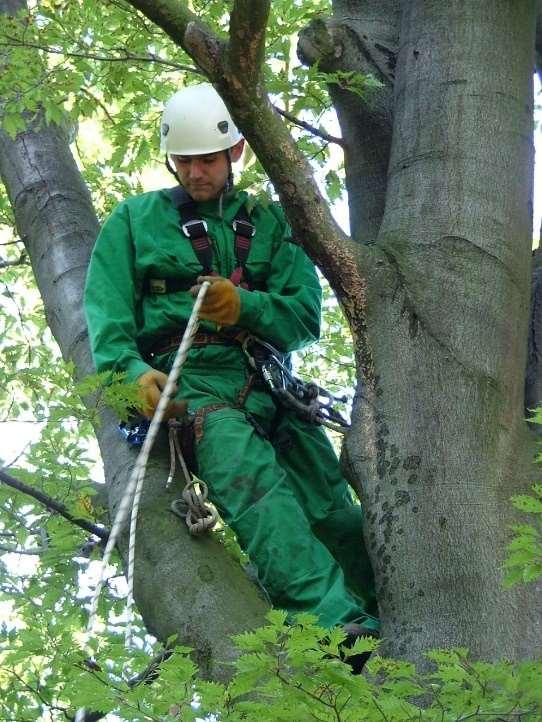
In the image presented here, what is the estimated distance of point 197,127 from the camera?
435 cm

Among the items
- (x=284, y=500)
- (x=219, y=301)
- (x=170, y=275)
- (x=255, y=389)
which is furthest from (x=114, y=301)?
(x=284, y=500)

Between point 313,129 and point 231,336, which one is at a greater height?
point 313,129

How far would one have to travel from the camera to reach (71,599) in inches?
157

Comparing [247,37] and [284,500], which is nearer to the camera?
[247,37]

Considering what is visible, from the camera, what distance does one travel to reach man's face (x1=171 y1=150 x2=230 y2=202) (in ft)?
14.0

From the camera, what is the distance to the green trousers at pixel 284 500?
3416mm

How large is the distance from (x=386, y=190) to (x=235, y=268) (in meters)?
0.60

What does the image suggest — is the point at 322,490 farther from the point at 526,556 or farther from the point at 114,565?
the point at 526,556

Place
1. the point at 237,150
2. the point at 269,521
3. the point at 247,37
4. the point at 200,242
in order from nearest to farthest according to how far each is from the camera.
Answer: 1. the point at 247,37
2. the point at 269,521
3. the point at 200,242
4. the point at 237,150

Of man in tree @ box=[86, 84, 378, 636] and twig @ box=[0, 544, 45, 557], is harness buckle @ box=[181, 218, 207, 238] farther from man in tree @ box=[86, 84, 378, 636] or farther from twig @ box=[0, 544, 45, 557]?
twig @ box=[0, 544, 45, 557]

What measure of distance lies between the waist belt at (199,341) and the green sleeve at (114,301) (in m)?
0.09

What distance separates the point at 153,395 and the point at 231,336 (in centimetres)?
48


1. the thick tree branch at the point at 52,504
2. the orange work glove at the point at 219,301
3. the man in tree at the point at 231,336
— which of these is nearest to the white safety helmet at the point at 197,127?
the man in tree at the point at 231,336

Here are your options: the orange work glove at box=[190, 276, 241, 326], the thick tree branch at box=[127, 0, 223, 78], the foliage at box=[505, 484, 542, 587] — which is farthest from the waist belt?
the foliage at box=[505, 484, 542, 587]
